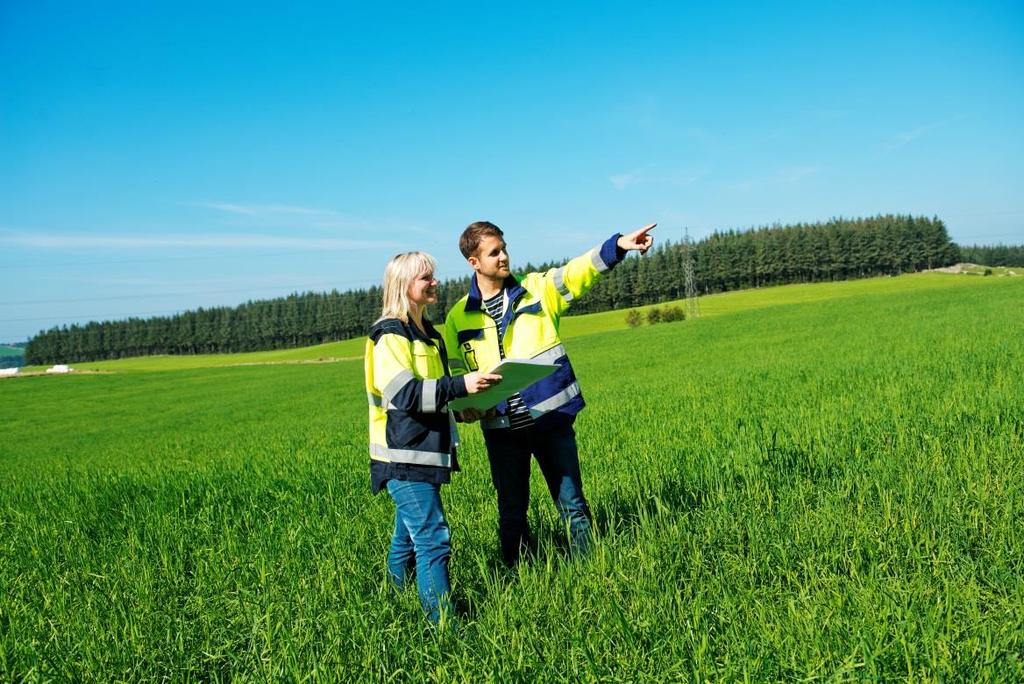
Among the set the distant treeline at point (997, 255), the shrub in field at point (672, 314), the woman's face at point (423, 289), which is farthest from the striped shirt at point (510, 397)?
the distant treeline at point (997, 255)

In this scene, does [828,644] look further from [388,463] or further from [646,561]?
[388,463]

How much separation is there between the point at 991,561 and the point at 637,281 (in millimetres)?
107370

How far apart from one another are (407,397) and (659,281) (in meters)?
108

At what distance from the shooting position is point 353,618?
10.0 ft

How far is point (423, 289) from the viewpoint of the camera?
3.41 metres

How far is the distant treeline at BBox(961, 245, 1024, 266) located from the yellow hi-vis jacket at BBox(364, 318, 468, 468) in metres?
211

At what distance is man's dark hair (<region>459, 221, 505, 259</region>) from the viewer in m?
3.77

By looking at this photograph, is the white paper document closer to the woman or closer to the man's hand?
the woman

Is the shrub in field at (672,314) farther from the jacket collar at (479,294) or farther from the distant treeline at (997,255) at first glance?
the distant treeline at (997,255)

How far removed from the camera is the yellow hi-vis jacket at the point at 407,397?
3.21m

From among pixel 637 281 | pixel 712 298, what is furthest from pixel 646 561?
pixel 637 281

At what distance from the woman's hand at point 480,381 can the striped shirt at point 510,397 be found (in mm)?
598

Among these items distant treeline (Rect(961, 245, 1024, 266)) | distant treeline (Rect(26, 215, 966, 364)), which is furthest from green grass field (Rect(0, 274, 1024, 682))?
distant treeline (Rect(961, 245, 1024, 266))

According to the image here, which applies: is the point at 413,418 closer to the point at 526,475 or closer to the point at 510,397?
the point at 510,397
